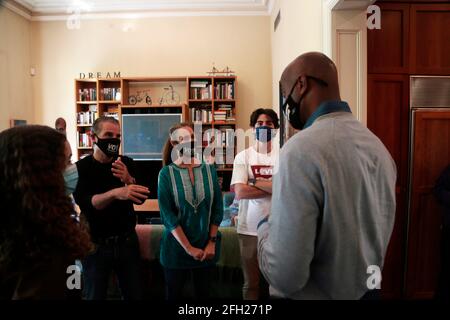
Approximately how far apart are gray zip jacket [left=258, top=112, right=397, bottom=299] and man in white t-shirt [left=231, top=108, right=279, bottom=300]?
3.33 ft

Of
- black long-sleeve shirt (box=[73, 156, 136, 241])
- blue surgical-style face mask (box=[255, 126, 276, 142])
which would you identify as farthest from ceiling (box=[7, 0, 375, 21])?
black long-sleeve shirt (box=[73, 156, 136, 241])

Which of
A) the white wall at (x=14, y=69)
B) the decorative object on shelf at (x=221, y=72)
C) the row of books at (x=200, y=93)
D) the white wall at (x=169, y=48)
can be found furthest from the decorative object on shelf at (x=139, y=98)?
the white wall at (x=14, y=69)

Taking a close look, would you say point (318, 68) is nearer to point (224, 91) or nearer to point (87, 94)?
point (224, 91)

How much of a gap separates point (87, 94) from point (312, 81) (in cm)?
530

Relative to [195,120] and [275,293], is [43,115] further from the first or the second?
[275,293]

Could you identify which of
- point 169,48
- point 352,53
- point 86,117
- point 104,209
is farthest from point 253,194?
point 86,117

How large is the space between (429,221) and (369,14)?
1578mm

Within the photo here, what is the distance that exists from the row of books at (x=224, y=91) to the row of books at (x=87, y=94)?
2117mm

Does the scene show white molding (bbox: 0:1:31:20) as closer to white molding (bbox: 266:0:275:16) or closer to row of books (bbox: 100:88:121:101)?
row of books (bbox: 100:88:121:101)

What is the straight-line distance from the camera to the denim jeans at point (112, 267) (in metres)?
1.66

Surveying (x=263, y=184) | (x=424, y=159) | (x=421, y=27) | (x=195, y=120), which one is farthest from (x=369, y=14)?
(x=195, y=120)

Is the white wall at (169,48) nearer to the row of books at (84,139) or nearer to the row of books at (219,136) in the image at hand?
the row of books at (219,136)

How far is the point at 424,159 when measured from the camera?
7.63 ft
